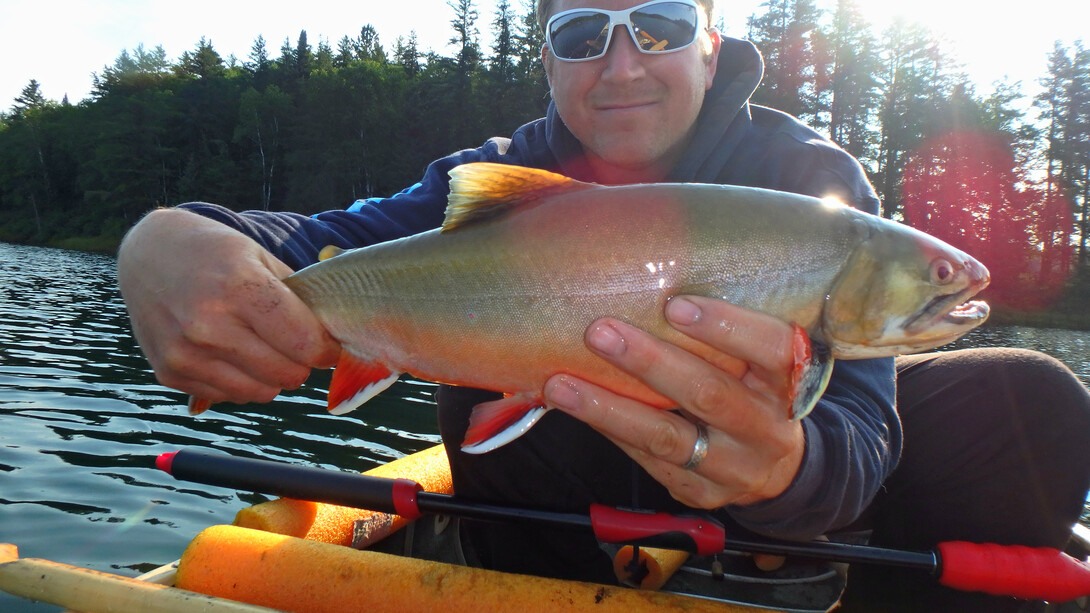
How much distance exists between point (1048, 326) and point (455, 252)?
33778 millimetres

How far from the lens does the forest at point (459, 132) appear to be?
35281 millimetres

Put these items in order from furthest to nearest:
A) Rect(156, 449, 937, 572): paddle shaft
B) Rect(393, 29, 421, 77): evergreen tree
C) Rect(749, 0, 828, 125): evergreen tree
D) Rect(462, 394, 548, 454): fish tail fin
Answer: Rect(393, 29, 421, 77): evergreen tree → Rect(749, 0, 828, 125): evergreen tree → Rect(156, 449, 937, 572): paddle shaft → Rect(462, 394, 548, 454): fish tail fin

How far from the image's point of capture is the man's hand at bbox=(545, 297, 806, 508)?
176 centimetres

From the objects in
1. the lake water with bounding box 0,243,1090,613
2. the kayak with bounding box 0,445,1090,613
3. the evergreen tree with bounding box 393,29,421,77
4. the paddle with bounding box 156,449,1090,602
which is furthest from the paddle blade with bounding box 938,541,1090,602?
the evergreen tree with bounding box 393,29,421,77

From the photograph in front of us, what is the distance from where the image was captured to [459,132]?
50.6m

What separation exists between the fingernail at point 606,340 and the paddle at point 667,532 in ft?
2.93

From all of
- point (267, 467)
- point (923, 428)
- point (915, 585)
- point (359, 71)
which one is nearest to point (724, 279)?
point (923, 428)

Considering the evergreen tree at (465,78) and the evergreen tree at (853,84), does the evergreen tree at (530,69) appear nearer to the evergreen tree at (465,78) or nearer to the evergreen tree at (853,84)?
the evergreen tree at (465,78)

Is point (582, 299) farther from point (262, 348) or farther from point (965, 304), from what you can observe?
point (965, 304)

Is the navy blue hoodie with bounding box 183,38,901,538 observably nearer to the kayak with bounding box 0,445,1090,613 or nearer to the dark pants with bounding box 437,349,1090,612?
the dark pants with bounding box 437,349,1090,612

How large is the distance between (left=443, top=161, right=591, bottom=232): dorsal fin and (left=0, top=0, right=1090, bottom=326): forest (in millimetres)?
34441

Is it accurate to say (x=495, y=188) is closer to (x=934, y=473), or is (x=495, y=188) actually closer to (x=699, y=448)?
(x=699, y=448)

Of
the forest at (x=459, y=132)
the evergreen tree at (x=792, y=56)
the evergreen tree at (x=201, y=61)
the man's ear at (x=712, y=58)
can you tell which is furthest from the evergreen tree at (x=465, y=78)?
the man's ear at (x=712, y=58)

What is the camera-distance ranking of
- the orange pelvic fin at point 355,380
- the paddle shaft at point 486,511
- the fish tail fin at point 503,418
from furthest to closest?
the paddle shaft at point 486,511, the orange pelvic fin at point 355,380, the fish tail fin at point 503,418
